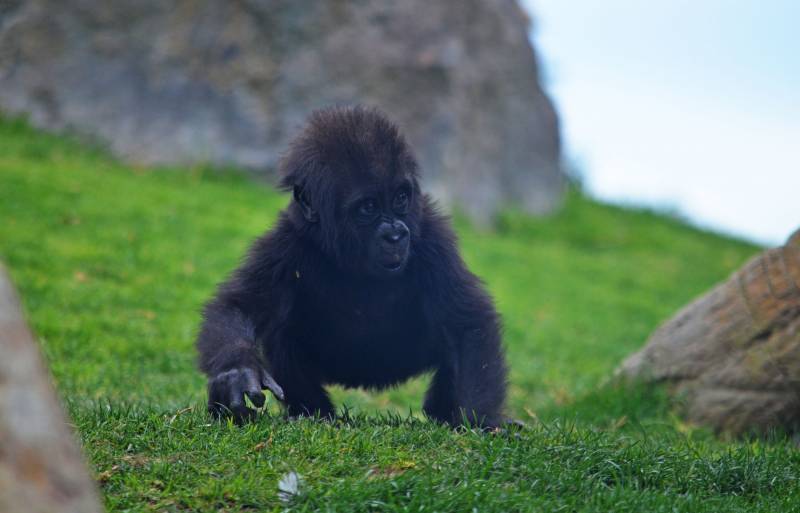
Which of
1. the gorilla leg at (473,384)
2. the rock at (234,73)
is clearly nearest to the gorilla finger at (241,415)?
the gorilla leg at (473,384)

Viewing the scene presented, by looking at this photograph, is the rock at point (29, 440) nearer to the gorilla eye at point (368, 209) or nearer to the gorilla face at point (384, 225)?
the gorilla face at point (384, 225)

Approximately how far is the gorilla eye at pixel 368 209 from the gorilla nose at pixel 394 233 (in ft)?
0.62

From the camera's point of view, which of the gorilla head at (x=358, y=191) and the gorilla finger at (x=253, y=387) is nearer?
the gorilla finger at (x=253, y=387)

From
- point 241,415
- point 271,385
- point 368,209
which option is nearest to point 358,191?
point 368,209

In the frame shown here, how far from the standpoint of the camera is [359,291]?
654 centimetres

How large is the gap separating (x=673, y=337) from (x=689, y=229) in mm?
15509

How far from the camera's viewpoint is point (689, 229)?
23.3 m

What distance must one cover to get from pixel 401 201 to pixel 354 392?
12.8 ft

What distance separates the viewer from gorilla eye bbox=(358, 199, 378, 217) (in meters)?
6.16

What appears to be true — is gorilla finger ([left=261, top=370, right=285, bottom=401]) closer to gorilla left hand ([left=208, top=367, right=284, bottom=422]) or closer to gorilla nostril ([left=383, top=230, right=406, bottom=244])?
gorilla left hand ([left=208, top=367, right=284, bottom=422])

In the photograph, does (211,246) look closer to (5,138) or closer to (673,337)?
(5,138)

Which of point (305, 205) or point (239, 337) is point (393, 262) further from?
point (239, 337)

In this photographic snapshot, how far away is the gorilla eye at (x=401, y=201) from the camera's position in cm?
617

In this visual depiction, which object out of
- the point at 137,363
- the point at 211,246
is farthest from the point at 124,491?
the point at 211,246
